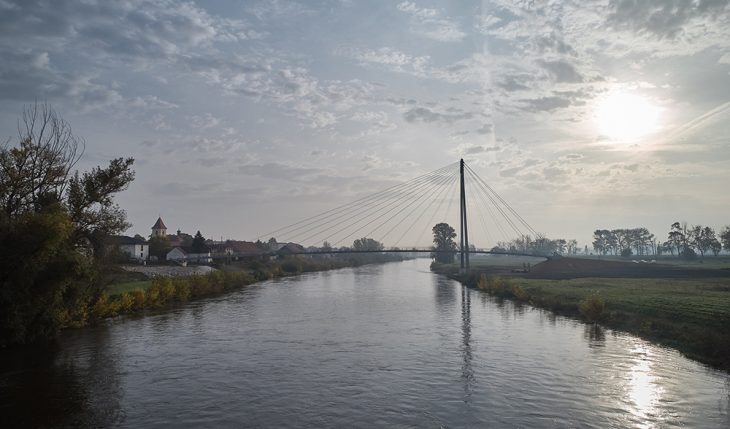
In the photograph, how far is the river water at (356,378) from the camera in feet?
48.8

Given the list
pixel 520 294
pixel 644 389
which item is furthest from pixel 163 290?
pixel 644 389

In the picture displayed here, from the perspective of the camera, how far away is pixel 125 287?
44.2 m

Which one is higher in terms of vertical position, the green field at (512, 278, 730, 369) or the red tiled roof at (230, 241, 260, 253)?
the red tiled roof at (230, 241, 260, 253)

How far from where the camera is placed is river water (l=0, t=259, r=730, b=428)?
14.9 metres

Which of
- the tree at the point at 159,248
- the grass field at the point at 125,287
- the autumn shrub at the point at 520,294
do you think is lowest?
the autumn shrub at the point at 520,294

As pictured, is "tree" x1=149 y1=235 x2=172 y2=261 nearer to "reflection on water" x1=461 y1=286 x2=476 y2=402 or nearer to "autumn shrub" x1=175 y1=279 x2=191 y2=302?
"autumn shrub" x1=175 y1=279 x2=191 y2=302

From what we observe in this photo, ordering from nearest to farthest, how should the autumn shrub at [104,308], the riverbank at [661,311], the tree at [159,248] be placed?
the riverbank at [661,311] → the autumn shrub at [104,308] → the tree at [159,248]

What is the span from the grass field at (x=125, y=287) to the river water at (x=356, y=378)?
8.50 m

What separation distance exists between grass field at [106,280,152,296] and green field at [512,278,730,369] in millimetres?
36021

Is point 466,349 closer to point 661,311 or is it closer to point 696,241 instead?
point 661,311

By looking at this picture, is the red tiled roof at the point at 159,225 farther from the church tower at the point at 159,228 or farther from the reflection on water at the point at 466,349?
the reflection on water at the point at 466,349

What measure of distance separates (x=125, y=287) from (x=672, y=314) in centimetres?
4332

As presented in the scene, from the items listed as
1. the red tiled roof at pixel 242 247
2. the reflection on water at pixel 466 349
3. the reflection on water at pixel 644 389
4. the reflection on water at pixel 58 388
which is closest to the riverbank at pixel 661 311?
the reflection on water at pixel 644 389

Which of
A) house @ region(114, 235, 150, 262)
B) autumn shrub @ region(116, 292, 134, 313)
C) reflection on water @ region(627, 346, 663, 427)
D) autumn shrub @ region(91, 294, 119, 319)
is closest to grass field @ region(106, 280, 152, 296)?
autumn shrub @ region(116, 292, 134, 313)
